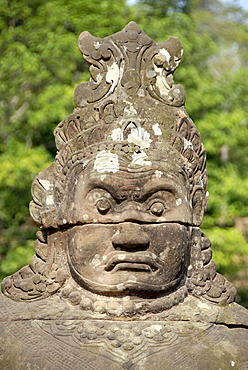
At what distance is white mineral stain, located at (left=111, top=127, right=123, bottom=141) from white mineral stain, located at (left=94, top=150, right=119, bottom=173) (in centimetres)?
21

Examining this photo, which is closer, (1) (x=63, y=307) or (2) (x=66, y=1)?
(1) (x=63, y=307)

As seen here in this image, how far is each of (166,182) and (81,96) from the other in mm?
1085

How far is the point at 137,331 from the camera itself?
3.33m

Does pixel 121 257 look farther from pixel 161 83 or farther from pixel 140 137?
pixel 161 83

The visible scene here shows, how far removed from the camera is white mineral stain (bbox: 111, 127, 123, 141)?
12.5 feet

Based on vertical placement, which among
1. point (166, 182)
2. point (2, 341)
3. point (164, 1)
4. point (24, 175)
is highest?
point (166, 182)

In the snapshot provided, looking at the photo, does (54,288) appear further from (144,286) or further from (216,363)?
(216,363)

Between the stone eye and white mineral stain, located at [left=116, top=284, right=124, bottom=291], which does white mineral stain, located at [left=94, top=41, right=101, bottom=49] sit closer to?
the stone eye

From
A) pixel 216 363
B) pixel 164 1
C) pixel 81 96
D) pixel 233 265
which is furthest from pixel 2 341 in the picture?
pixel 164 1

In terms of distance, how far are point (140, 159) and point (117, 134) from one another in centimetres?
33

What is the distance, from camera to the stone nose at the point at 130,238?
342 centimetres

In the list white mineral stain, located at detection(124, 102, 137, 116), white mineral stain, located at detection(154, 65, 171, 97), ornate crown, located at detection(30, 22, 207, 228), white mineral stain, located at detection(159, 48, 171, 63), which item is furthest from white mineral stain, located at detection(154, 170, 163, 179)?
white mineral stain, located at detection(159, 48, 171, 63)

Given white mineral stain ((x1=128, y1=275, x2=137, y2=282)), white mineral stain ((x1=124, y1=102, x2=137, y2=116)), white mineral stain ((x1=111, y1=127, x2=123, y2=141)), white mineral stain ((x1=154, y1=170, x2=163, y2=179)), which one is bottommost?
white mineral stain ((x1=128, y1=275, x2=137, y2=282))

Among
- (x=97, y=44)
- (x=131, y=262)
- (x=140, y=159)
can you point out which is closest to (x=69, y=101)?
(x=97, y=44)
